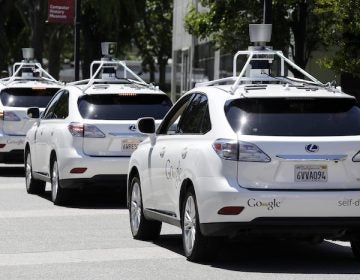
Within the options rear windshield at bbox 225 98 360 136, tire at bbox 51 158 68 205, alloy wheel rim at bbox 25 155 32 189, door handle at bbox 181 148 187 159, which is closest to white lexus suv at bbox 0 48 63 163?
alloy wheel rim at bbox 25 155 32 189

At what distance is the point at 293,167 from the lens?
422 inches

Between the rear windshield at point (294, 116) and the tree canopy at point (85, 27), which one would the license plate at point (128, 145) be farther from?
the tree canopy at point (85, 27)

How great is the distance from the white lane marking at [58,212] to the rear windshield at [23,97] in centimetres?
623

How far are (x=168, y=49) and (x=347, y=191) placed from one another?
75123 millimetres

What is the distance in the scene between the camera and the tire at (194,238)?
36.3ft

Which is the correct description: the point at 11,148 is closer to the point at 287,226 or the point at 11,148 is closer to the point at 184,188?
the point at 184,188

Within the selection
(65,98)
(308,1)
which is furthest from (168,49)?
(65,98)

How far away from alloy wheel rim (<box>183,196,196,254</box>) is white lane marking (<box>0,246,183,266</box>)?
0.39 m

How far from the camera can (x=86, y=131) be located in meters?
16.7

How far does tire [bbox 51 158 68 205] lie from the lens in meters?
17.2

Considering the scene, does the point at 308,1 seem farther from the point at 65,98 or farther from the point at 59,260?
the point at 59,260

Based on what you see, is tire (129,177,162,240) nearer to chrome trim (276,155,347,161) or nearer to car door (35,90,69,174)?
chrome trim (276,155,347,161)

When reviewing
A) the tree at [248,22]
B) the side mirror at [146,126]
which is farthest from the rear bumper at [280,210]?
the tree at [248,22]

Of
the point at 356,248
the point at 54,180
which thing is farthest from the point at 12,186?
the point at 356,248
